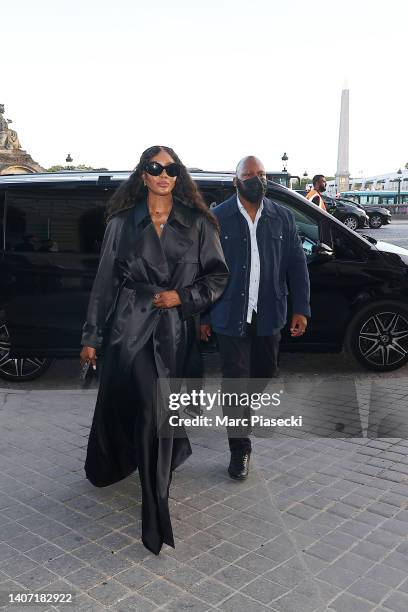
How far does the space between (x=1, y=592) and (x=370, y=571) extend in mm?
1638

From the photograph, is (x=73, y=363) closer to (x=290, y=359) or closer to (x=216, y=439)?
(x=290, y=359)

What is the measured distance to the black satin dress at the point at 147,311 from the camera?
3.35 m

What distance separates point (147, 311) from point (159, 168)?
720 mm

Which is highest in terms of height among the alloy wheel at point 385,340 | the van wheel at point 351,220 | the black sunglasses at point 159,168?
the black sunglasses at point 159,168

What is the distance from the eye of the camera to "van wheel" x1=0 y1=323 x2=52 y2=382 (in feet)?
20.6

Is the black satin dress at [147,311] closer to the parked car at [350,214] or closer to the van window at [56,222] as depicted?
the van window at [56,222]

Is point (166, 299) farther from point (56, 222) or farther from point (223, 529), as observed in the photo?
point (56, 222)

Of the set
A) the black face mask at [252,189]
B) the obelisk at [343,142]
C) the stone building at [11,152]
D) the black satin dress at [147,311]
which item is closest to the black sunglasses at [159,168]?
the black satin dress at [147,311]

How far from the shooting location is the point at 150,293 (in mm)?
3387

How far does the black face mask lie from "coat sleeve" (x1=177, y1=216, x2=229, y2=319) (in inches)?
19.9

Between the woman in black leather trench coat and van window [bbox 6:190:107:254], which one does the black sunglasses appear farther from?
van window [bbox 6:190:107:254]

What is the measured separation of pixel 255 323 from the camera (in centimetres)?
406

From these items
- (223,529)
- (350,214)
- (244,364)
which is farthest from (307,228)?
(350,214)

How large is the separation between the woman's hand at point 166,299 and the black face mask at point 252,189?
3.07 ft
